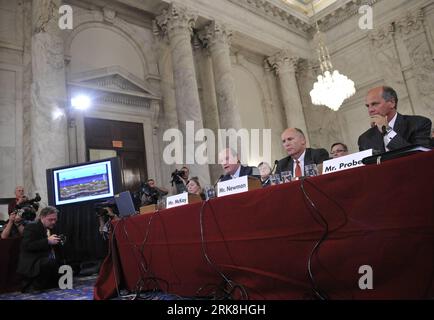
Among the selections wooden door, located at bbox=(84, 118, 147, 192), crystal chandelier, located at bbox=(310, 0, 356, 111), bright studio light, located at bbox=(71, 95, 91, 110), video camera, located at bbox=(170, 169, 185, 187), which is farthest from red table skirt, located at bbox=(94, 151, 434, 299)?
crystal chandelier, located at bbox=(310, 0, 356, 111)

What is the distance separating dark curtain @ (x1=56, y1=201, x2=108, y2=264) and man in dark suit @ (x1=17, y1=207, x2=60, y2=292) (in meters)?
1.11

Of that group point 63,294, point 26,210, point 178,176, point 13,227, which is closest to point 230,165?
point 63,294

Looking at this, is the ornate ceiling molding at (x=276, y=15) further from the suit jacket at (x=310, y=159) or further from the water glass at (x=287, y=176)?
the water glass at (x=287, y=176)

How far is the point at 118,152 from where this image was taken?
26.2 ft

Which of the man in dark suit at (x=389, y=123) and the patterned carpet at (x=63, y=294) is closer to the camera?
the man in dark suit at (x=389, y=123)

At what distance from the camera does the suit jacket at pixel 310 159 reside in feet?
10.2

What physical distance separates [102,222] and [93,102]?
365cm

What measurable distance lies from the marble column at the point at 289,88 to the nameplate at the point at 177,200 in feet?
29.3

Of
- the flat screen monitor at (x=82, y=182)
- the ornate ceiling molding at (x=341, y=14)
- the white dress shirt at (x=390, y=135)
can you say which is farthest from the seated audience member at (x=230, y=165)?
the ornate ceiling molding at (x=341, y=14)

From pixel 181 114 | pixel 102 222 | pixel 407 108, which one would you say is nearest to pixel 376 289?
pixel 102 222

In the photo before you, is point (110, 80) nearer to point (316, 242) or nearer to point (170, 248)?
point (170, 248)

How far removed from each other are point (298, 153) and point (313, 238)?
145 cm

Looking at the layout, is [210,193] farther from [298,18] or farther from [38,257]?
[298,18]

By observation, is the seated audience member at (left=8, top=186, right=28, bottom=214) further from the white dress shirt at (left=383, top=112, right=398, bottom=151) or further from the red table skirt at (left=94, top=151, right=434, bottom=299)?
the white dress shirt at (left=383, top=112, right=398, bottom=151)
